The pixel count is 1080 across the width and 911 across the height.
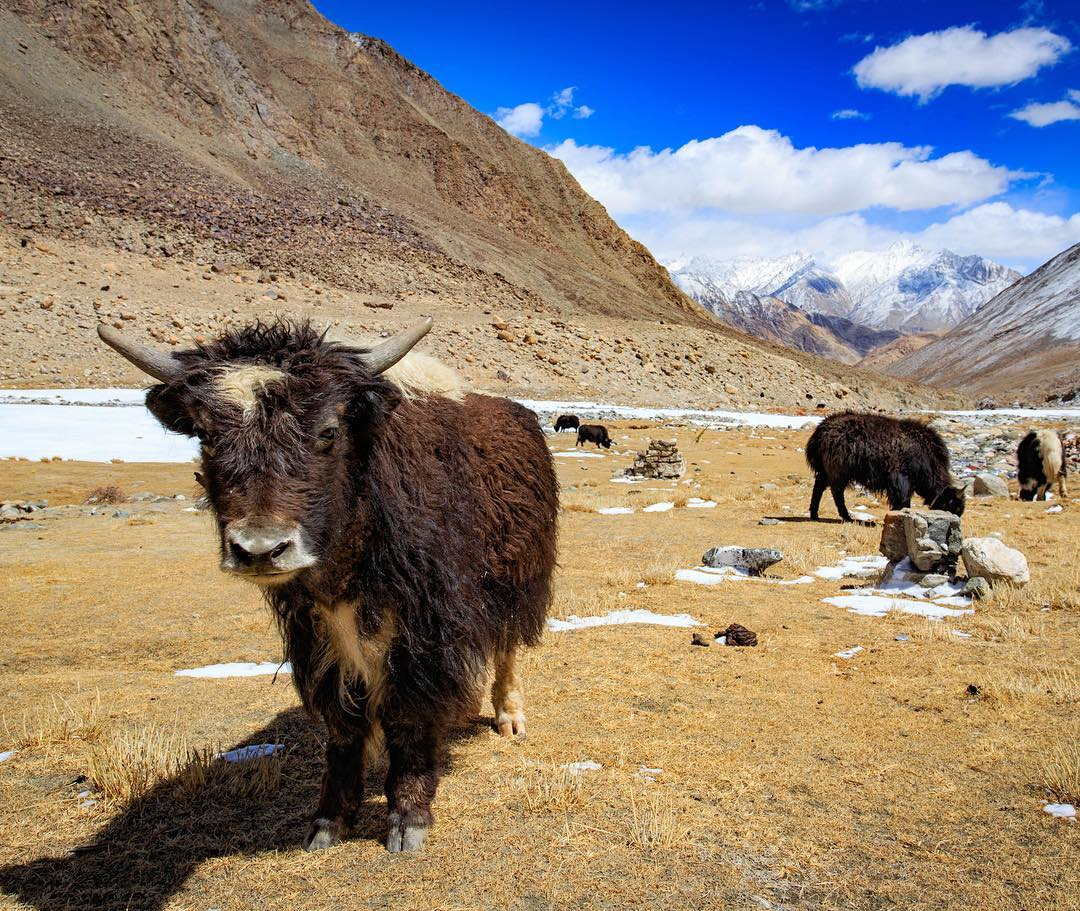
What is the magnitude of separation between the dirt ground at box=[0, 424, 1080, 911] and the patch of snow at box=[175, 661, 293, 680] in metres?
0.15

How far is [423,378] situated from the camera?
4.01 meters

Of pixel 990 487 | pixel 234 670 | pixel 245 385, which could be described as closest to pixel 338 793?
pixel 245 385

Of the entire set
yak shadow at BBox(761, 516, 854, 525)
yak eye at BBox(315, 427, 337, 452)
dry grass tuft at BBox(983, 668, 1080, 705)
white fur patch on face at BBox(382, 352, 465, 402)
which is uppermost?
white fur patch on face at BBox(382, 352, 465, 402)

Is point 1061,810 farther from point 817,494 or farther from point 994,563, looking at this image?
point 817,494

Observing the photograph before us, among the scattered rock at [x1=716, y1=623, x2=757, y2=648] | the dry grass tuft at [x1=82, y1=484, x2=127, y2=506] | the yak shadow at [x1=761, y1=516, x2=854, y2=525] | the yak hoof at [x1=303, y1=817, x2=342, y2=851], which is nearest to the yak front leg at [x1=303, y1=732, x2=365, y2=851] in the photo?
the yak hoof at [x1=303, y1=817, x2=342, y2=851]

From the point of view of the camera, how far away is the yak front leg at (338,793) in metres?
3.25

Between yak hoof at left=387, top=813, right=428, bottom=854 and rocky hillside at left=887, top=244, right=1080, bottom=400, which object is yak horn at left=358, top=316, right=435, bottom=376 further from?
rocky hillside at left=887, top=244, right=1080, bottom=400

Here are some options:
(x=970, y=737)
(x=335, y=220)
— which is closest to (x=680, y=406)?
(x=335, y=220)

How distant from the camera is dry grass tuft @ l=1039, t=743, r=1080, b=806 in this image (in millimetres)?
3348

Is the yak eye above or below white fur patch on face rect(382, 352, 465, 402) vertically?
below

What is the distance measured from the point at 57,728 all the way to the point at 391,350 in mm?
2983

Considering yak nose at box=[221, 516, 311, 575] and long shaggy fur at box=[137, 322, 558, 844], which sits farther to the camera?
long shaggy fur at box=[137, 322, 558, 844]

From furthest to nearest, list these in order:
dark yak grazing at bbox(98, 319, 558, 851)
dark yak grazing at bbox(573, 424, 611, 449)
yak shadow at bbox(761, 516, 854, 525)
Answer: dark yak grazing at bbox(573, 424, 611, 449)
yak shadow at bbox(761, 516, 854, 525)
dark yak grazing at bbox(98, 319, 558, 851)

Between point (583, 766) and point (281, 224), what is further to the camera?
point (281, 224)
